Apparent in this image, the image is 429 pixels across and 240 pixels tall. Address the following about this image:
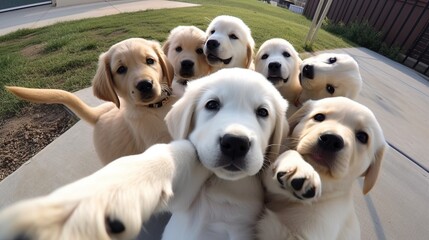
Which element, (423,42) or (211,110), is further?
(423,42)

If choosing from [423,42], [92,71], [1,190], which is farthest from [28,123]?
[423,42]

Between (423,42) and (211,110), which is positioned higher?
(211,110)

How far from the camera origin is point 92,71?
18.4ft

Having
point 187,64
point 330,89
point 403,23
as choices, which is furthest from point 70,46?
point 403,23

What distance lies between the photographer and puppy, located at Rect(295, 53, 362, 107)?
3.16 meters

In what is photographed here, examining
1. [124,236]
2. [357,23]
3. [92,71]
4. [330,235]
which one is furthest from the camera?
[357,23]

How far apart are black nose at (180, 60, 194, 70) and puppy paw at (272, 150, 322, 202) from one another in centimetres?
202

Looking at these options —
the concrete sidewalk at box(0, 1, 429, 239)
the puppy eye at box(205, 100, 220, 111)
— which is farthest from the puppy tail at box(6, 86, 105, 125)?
the puppy eye at box(205, 100, 220, 111)

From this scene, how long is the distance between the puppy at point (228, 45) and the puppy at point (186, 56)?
0.44ft

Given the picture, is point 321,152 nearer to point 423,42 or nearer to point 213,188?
point 213,188

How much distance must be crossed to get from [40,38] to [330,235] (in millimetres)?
9071

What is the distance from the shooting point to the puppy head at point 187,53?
346 centimetres

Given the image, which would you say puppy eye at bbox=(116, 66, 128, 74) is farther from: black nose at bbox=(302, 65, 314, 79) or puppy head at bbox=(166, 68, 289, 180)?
black nose at bbox=(302, 65, 314, 79)

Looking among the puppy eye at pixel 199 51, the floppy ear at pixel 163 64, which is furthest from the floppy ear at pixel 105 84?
the puppy eye at pixel 199 51
